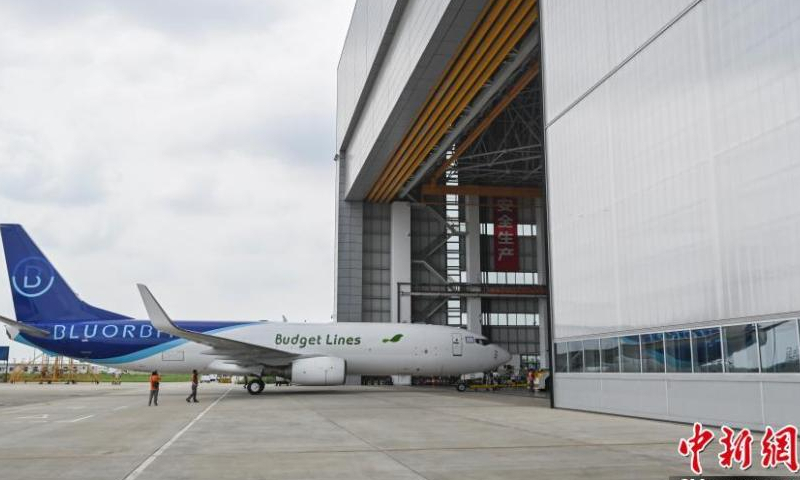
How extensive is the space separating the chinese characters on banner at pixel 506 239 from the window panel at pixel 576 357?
29.5m

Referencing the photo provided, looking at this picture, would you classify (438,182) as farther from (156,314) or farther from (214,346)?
(156,314)

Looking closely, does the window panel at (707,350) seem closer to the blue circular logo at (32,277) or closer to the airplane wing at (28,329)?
the airplane wing at (28,329)

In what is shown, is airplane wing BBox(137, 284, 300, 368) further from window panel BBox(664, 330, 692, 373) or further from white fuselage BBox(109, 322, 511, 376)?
window panel BBox(664, 330, 692, 373)

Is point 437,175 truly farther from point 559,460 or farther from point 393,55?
point 559,460

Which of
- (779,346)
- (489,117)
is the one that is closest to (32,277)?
(489,117)

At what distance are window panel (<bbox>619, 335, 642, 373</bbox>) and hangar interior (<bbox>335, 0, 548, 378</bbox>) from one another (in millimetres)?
12400

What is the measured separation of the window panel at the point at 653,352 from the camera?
1384cm

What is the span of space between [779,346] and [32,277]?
91.8 ft

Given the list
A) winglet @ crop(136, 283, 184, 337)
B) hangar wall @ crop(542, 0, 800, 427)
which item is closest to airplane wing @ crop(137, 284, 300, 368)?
winglet @ crop(136, 283, 184, 337)

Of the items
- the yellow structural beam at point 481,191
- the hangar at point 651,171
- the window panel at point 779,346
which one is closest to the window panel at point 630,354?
the hangar at point 651,171

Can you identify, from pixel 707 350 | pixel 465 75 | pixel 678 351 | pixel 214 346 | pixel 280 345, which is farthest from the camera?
pixel 280 345

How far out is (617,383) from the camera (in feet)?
51.0

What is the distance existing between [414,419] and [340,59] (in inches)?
1431

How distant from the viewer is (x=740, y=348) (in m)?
11.6
